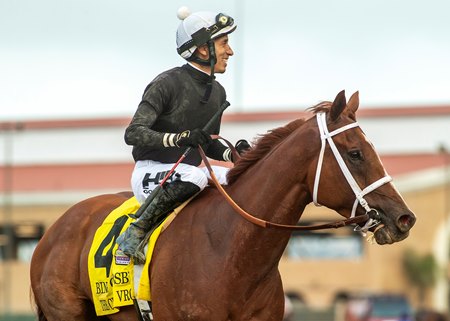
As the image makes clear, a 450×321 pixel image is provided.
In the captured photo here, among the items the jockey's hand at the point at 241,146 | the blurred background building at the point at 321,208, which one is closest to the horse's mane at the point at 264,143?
the jockey's hand at the point at 241,146

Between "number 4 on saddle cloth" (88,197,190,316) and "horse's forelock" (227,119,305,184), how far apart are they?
44 centimetres

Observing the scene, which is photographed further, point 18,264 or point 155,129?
point 18,264

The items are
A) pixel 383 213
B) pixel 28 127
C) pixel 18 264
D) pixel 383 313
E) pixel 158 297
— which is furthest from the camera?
pixel 28 127

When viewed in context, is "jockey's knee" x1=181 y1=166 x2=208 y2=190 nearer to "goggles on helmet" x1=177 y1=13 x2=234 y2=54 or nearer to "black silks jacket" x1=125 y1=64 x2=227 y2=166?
"black silks jacket" x1=125 y1=64 x2=227 y2=166

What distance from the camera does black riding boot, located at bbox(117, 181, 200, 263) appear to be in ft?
27.3

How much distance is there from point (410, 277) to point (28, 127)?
19.8m

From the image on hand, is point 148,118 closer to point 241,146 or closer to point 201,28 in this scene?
point 201,28

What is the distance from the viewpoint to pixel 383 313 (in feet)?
117

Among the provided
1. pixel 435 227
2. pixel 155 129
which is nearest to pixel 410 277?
pixel 435 227

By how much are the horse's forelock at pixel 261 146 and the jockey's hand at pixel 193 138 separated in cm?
33

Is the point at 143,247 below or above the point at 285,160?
below

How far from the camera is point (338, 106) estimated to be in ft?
25.8

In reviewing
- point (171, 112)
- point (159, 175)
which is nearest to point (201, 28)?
point (171, 112)

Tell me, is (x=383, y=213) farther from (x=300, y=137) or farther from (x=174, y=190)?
(x=174, y=190)
